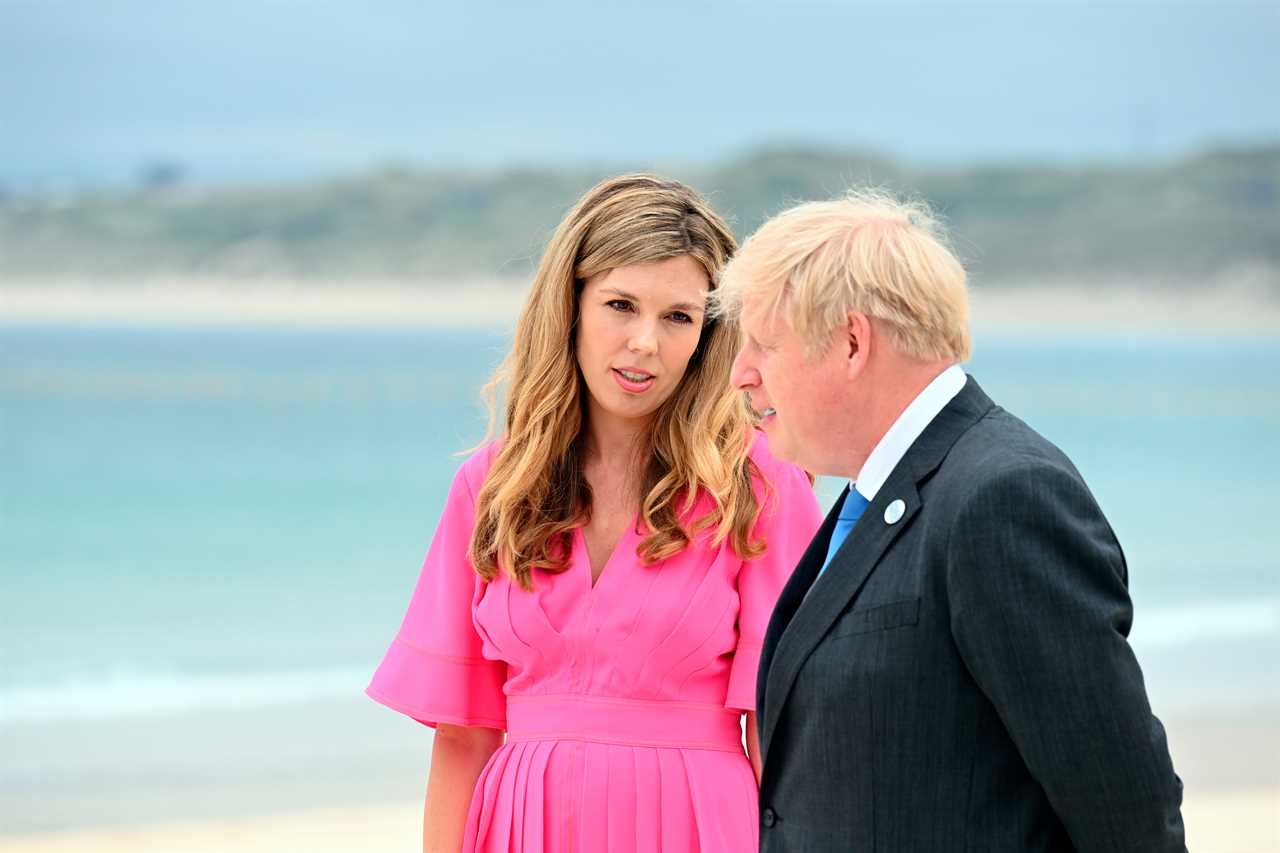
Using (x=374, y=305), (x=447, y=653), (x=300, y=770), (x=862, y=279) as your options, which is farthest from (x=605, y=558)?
(x=374, y=305)

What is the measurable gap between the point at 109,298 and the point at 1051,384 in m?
33.7

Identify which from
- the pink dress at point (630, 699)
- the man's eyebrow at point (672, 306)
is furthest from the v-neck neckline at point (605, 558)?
the man's eyebrow at point (672, 306)

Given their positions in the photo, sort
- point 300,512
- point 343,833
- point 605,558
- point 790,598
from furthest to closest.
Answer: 1. point 300,512
2. point 343,833
3. point 605,558
4. point 790,598

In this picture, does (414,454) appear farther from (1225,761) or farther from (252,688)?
(1225,761)

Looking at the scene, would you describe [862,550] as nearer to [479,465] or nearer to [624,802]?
[624,802]

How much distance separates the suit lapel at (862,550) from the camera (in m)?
1.88

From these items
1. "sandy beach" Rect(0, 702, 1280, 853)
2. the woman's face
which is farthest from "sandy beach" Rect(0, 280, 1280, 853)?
the woman's face

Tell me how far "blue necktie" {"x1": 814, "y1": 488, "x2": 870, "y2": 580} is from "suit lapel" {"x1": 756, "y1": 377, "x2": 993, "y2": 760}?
10 cm

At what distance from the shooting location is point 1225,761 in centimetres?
807

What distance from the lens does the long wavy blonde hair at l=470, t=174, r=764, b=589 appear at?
259 centimetres

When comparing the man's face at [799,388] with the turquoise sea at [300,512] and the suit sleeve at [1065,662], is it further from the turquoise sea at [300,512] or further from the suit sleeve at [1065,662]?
the turquoise sea at [300,512]

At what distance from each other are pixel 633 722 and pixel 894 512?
0.80 metres

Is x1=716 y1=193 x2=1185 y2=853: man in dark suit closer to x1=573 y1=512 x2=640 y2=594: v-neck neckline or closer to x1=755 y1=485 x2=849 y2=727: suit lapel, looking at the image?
x1=755 y1=485 x2=849 y2=727: suit lapel

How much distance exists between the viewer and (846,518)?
2.05 m
